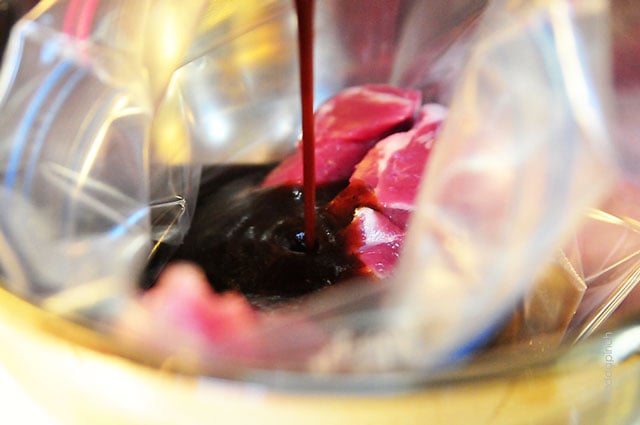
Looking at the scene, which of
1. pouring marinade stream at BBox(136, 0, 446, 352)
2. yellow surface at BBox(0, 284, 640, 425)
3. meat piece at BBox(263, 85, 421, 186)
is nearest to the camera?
yellow surface at BBox(0, 284, 640, 425)

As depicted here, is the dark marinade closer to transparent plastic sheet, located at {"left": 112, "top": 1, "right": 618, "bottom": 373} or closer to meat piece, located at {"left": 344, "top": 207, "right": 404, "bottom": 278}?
meat piece, located at {"left": 344, "top": 207, "right": 404, "bottom": 278}

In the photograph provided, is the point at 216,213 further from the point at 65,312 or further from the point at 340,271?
the point at 65,312

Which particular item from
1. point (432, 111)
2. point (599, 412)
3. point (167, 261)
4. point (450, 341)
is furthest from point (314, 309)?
point (432, 111)

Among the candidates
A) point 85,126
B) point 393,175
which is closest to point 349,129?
point 393,175

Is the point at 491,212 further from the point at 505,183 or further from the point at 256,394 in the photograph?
the point at 256,394

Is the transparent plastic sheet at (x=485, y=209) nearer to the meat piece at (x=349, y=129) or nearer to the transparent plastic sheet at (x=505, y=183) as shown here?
the transparent plastic sheet at (x=505, y=183)

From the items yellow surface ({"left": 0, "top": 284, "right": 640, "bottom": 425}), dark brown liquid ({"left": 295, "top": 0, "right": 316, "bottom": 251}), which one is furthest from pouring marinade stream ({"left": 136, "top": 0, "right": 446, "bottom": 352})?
yellow surface ({"left": 0, "top": 284, "right": 640, "bottom": 425})
